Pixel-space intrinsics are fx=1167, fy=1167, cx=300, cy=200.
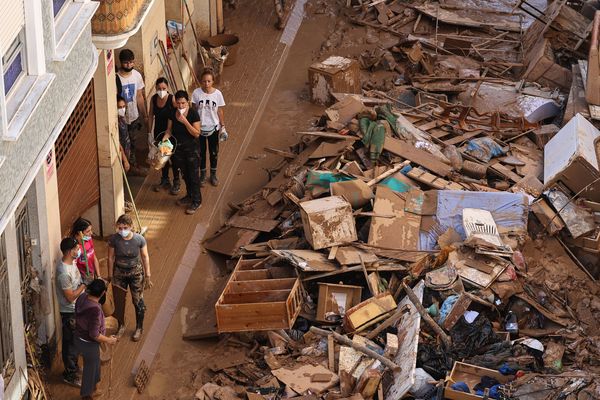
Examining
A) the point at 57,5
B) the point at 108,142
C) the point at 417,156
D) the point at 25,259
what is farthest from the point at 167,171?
the point at 57,5

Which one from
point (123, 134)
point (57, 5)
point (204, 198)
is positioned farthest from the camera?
point (204, 198)

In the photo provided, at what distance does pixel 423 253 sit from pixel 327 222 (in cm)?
146

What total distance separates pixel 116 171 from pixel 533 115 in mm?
8179

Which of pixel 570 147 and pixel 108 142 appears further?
pixel 570 147

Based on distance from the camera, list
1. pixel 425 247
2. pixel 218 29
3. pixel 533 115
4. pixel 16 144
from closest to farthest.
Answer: pixel 16 144 → pixel 425 247 → pixel 533 115 → pixel 218 29

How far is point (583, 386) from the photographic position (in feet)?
44.8

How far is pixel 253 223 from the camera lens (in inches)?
709

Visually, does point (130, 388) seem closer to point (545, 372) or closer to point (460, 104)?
point (545, 372)

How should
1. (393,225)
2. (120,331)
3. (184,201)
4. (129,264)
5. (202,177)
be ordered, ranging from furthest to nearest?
(202,177)
(184,201)
(393,225)
(120,331)
(129,264)

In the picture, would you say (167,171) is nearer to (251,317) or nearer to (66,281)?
(251,317)

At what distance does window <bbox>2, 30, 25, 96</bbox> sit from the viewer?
1191 cm

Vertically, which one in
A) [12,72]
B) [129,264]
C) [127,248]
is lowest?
[129,264]

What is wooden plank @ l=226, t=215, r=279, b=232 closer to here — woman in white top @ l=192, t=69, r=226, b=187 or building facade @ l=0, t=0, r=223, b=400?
woman in white top @ l=192, t=69, r=226, b=187

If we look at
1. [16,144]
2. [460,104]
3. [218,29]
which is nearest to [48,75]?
[16,144]
